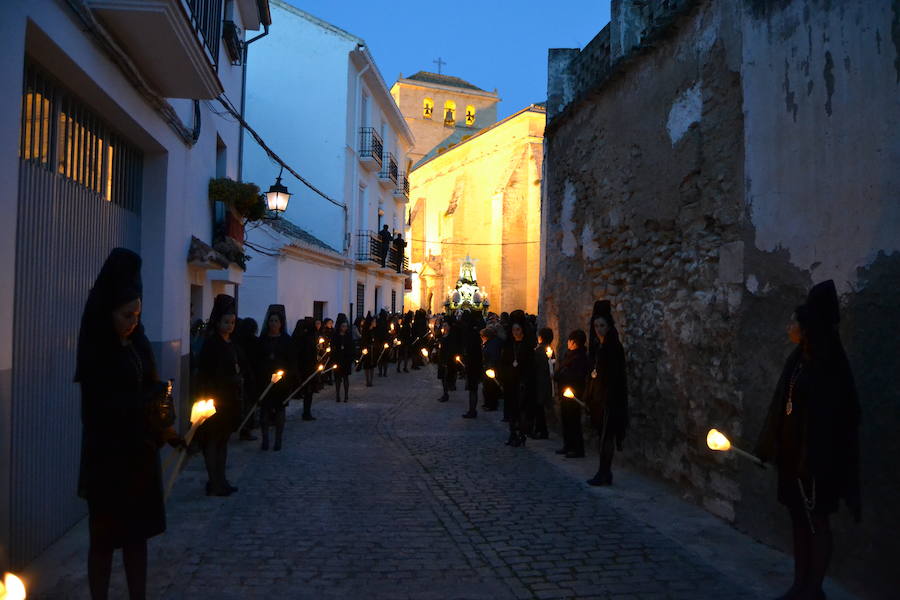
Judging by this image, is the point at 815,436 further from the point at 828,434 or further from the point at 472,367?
the point at 472,367

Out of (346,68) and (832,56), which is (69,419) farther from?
(346,68)

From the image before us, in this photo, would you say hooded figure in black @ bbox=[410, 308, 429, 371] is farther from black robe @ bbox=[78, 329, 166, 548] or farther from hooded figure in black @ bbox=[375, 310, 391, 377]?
black robe @ bbox=[78, 329, 166, 548]

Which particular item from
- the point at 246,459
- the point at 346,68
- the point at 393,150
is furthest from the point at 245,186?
the point at 393,150

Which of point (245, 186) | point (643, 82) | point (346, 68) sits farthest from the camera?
point (346, 68)

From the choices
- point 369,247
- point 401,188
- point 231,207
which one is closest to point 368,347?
point 231,207

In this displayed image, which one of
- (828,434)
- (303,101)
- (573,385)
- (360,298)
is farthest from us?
(360,298)

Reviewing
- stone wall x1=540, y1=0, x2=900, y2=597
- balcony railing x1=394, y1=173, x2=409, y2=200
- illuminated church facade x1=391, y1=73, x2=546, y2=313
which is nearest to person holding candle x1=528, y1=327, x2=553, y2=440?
stone wall x1=540, y1=0, x2=900, y2=597

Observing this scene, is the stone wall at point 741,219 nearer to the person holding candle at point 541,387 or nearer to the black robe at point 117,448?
the person holding candle at point 541,387

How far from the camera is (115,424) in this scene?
371 centimetres

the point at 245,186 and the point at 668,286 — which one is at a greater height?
the point at 245,186

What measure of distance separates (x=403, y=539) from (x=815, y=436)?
3009 millimetres

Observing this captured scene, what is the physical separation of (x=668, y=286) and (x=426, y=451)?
12.4 feet

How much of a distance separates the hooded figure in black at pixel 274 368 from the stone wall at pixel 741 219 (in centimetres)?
408

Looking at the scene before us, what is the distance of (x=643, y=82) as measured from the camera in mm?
7875
